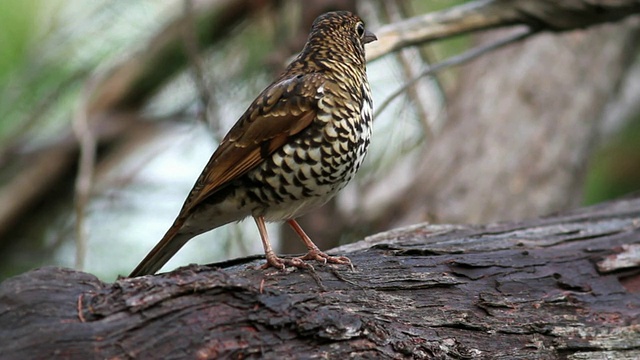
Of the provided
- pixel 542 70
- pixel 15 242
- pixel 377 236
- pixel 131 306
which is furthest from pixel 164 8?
pixel 131 306

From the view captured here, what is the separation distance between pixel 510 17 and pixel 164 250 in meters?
2.42

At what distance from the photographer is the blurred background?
629 cm

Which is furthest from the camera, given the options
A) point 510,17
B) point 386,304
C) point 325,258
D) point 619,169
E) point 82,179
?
point 619,169

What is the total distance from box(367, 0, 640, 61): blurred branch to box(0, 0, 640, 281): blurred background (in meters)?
1.16

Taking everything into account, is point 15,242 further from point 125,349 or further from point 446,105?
point 125,349

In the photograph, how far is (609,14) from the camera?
16.8 ft

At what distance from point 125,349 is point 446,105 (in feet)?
15.6

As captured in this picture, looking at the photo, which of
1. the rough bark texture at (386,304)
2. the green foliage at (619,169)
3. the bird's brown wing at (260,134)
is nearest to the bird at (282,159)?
the bird's brown wing at (260,134)

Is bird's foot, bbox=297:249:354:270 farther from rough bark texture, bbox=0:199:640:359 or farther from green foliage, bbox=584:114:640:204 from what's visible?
green foliage, bbox=584:114:640:204

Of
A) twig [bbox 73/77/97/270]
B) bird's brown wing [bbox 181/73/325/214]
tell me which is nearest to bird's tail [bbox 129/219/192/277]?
bird's brown wing [bbox 181/73/325/214]

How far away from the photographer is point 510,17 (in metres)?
5.07

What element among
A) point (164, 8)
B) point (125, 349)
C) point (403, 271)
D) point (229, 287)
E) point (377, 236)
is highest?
point (164, 8)

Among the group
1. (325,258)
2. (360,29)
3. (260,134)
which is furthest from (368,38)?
(325,258)

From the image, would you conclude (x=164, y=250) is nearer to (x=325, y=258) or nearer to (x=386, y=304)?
(x=325, y=258)
